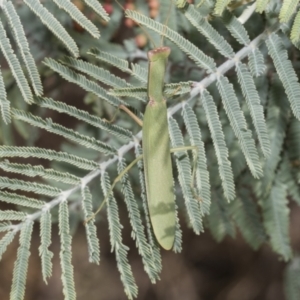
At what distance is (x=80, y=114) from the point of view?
47.6 inches

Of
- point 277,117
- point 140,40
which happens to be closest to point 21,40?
point 140,40

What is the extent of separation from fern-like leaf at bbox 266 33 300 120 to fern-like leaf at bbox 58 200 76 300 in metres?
0.65

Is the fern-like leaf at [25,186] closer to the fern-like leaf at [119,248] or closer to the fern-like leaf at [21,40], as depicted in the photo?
the fern-like leaf at [119,248]

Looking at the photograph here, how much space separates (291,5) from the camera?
107cm

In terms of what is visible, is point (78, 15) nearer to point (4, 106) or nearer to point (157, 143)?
point (4, 106)

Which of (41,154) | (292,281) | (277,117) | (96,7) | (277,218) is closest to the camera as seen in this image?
(96,7)

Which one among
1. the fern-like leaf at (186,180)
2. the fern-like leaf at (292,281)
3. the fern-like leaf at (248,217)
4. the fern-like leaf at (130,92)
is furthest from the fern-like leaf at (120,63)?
the fern-like leaf at (292,281)

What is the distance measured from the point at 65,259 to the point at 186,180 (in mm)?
384

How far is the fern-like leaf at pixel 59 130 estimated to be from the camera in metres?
1.16

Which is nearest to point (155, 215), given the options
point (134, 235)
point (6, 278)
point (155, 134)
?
point (134, 235)

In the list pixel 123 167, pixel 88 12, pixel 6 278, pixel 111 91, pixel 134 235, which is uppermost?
pixel 88 12

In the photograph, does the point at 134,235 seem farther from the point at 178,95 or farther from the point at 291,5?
the point at 291,5

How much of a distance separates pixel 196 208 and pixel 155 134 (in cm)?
23

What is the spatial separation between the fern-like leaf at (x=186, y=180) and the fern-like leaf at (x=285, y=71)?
311 mm
